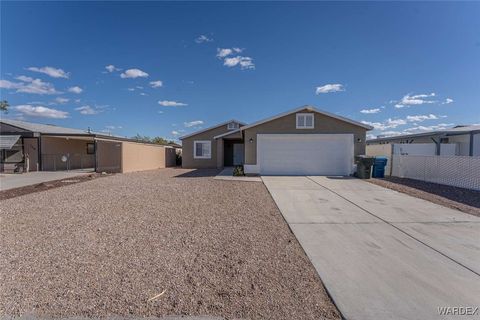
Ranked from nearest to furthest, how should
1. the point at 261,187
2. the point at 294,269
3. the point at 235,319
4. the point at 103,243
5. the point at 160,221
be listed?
the point at 235,319 < the point at 294,269 < the point at 103,243 < the point at 160,221 < the point at 261,187

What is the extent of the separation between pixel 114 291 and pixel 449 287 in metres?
4.10

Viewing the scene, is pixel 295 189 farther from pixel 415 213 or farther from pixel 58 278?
pixel 58 278

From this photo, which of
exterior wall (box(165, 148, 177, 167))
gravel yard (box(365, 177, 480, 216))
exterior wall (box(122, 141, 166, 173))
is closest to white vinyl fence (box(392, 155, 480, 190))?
gravel yard (box(365, 177, 480, 216))

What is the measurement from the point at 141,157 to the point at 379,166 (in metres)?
16.4

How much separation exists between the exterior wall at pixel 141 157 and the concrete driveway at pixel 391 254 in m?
13.6

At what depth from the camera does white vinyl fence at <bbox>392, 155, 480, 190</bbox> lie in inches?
385

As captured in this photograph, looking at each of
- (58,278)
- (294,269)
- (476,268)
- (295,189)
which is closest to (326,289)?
(294,269)

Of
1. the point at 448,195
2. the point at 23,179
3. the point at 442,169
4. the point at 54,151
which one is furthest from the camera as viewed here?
the point at 54,151

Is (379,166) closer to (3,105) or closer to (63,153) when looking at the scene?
(63,153)

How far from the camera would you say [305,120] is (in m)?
14.5

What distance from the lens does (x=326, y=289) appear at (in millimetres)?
3033

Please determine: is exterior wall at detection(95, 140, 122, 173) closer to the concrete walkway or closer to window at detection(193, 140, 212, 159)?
the concrete walkway

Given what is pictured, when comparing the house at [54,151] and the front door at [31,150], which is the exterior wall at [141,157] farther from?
the front door at [31,150]

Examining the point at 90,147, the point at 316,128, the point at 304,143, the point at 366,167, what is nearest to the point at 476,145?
the point at 366,167
